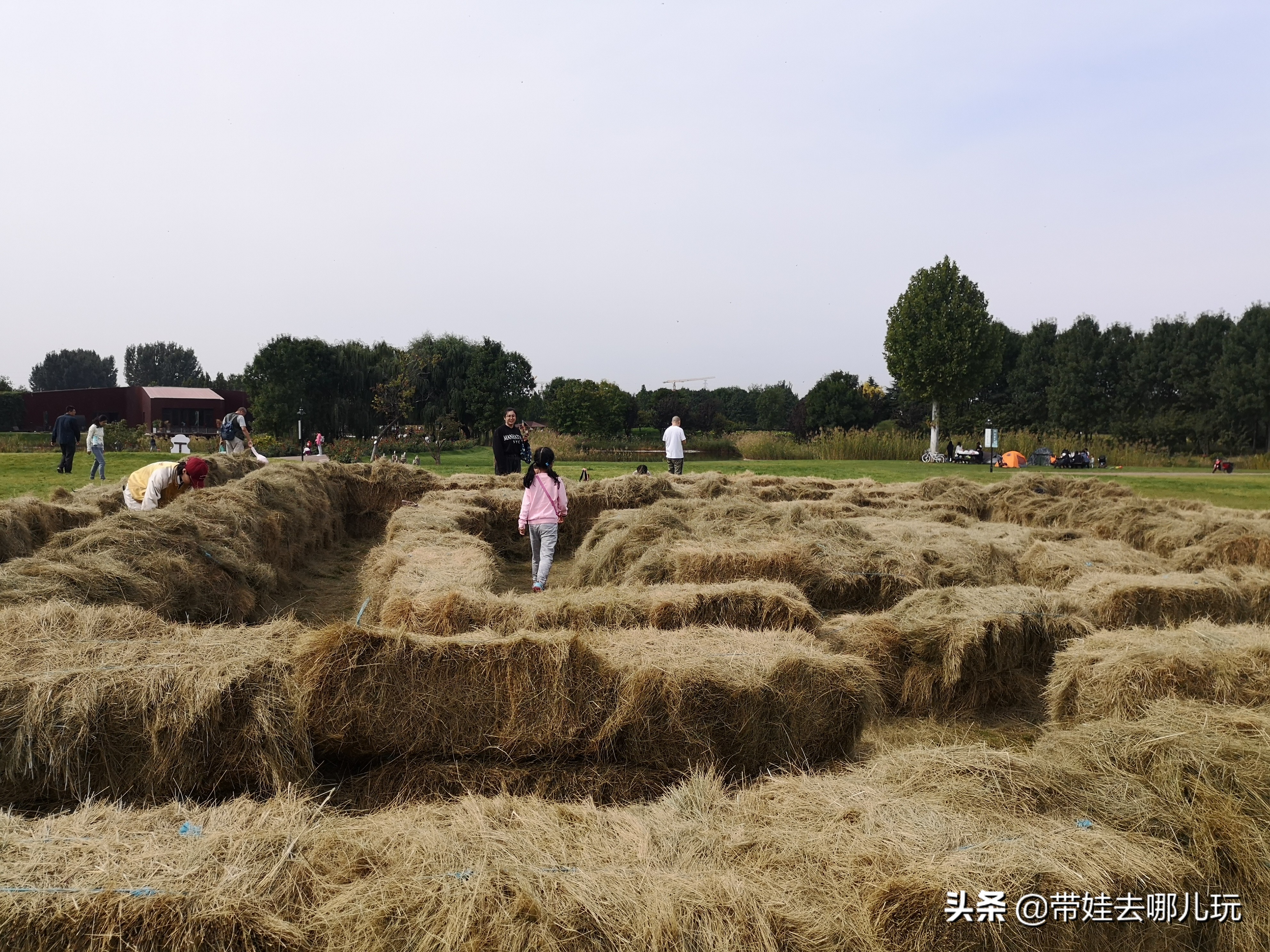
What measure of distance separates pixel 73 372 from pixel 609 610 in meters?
142

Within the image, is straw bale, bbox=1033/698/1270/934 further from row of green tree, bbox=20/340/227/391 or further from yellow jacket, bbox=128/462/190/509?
row of green tree, bbox=20/340/227/391

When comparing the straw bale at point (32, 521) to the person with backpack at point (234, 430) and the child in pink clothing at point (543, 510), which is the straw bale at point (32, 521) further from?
the person with backpack at point (234, 430)

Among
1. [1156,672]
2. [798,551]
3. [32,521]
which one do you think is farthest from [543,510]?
[1156,672]

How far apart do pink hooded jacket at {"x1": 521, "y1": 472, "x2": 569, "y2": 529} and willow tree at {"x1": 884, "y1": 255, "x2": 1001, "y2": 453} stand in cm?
3843

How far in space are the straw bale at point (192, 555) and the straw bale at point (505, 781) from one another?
306 centimetres

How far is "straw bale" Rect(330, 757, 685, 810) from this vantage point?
4.27 meters

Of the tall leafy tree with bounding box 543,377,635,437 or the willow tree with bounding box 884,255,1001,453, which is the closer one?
the willow tree with bounding box 884,255,1001,453

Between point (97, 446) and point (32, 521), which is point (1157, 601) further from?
point (97, 446)

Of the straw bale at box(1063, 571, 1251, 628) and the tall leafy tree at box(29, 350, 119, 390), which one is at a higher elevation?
the tall leafy tree at box(29, 350, 119, 390)

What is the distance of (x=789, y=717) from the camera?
462cm

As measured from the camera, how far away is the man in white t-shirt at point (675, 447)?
20.1 meters

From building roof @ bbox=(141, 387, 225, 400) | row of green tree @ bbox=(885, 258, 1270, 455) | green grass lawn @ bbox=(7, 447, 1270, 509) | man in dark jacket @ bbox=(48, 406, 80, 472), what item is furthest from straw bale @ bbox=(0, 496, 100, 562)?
building roof @ bbox=(141, 387, 225, 400)

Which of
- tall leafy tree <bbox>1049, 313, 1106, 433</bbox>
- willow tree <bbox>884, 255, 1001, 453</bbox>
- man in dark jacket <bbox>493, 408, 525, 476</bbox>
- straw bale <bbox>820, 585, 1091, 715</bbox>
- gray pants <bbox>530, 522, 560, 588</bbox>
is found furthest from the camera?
tall leafy tree <bbox>1049, 313, 1106, 433</bbox>

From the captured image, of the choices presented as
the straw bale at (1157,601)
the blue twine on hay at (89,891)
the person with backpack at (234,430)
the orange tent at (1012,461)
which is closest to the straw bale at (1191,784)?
the straw bale at (1157,601)
